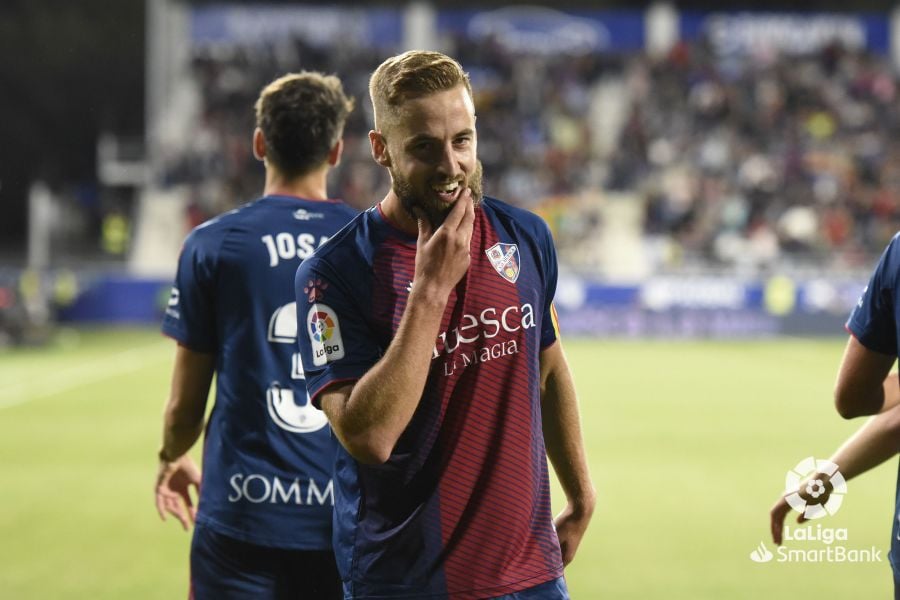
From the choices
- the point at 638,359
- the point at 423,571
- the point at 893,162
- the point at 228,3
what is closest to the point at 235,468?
the point at 423,571

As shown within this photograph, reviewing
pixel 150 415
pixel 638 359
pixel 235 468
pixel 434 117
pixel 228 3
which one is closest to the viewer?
pixel 434 117

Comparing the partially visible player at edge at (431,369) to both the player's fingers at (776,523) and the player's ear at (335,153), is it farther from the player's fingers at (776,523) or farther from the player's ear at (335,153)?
the player's ear at (335,153)

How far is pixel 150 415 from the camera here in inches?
504

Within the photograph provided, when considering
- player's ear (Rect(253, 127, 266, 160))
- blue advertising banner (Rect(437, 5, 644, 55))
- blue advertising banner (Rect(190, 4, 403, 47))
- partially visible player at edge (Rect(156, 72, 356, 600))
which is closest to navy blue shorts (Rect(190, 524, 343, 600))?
partially visible player at edge (Rect(156, 72, 356, 600))

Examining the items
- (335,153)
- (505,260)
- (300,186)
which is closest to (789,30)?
(335,153)

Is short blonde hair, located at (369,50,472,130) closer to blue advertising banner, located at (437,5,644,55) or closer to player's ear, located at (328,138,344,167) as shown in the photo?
player's ear, located at (328,138,344,167)

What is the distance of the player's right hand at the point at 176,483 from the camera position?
386cm

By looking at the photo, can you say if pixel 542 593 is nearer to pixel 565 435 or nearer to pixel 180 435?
pixel 565 435

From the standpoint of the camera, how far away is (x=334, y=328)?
254 centimetres

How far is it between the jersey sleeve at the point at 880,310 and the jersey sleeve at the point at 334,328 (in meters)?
1.25

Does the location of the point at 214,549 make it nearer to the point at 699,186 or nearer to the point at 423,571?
the point at 423,571

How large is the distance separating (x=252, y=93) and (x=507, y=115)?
722 cm

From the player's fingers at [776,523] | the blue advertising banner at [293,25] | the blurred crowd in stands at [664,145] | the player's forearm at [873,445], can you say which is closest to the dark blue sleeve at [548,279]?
the player's forearm at [873,445]

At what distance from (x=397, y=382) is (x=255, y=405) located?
1.17 m
